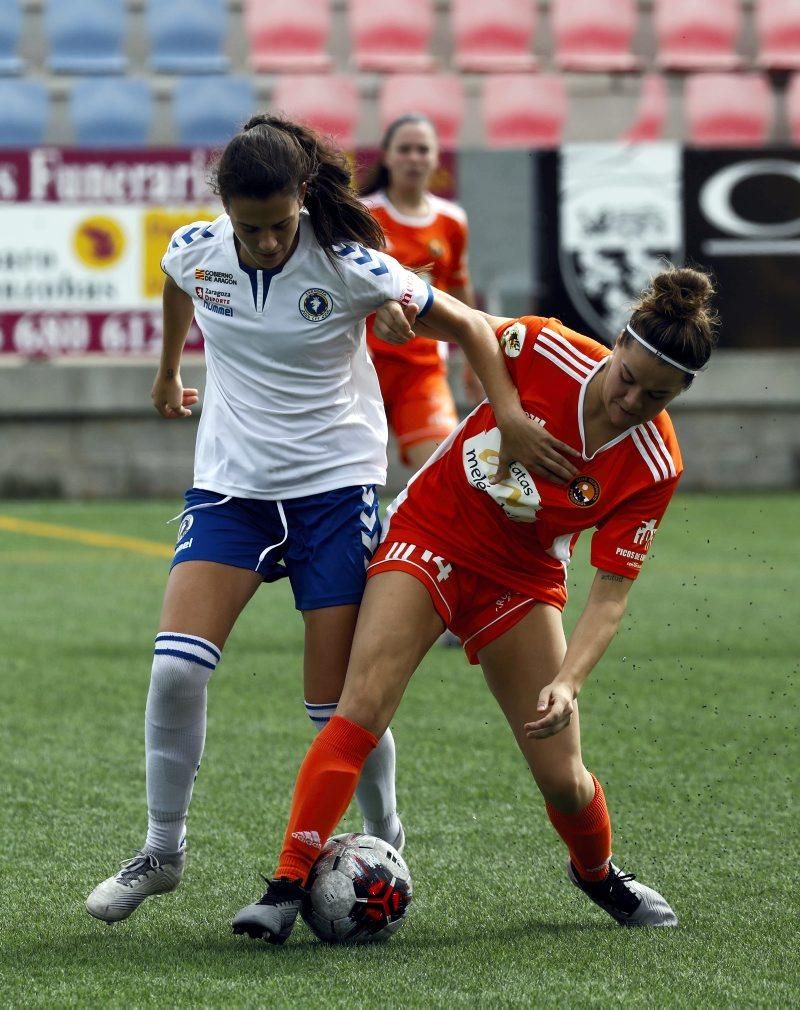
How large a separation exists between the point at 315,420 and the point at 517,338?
18.5 inches

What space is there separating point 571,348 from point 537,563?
47 centimetres

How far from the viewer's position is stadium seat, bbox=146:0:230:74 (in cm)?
1664

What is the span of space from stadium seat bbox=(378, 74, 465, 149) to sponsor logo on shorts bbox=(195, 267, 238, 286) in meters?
12.8

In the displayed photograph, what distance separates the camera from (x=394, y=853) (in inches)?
142

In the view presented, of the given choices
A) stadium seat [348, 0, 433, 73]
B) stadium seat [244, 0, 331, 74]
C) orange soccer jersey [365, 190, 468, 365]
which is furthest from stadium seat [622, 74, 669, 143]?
orange soccer jersey [365, 190, 468, 365]

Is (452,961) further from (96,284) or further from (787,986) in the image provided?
(96,284)

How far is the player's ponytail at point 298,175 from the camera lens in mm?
3316

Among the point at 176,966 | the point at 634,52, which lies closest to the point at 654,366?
the point at 176,966

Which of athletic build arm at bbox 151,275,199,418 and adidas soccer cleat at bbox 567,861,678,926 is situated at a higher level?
athletic build arm at bbox 151,275,199,418

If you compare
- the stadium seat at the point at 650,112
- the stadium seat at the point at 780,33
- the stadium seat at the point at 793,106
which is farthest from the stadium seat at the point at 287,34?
the stadium seat at the point at 793,106

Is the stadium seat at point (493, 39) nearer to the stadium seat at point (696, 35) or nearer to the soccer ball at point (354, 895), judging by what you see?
the stadium seat at point (696, 35)

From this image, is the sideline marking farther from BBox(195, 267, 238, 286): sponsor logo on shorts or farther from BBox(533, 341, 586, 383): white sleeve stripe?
BBox(533, 341, 586, 383): white sleeve stripe

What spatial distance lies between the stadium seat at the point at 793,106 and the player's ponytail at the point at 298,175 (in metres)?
13.4

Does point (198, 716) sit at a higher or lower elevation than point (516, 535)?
lower
